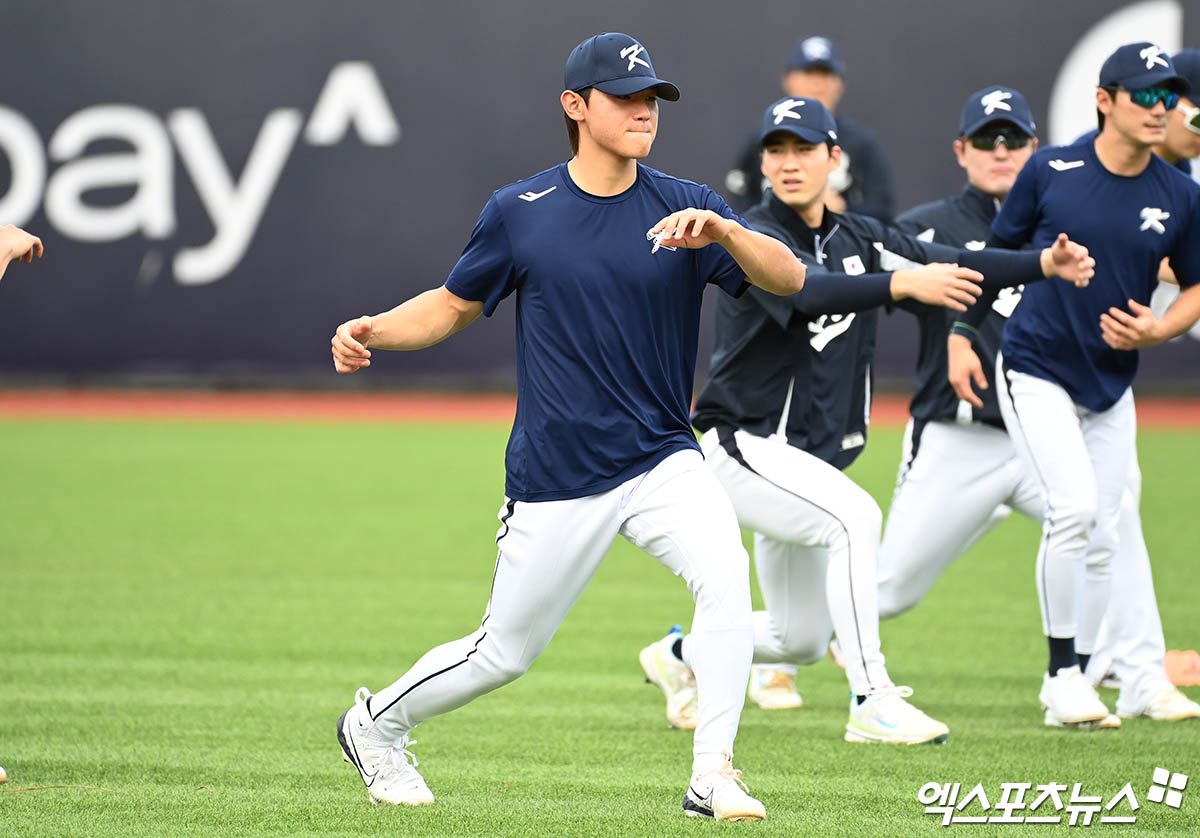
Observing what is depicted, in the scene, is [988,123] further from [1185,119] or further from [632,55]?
[632,55]

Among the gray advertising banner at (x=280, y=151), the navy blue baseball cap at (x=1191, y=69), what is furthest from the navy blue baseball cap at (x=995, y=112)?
the gray advertising banner at (x=280, y=151)

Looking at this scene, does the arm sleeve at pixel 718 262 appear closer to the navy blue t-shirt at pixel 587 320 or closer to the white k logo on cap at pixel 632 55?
the navy blue t-shirt at pixel 587 320

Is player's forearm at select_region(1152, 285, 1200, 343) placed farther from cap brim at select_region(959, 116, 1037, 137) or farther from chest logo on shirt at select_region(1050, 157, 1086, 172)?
cap brim at select_region(959, 116, 1037, 137)

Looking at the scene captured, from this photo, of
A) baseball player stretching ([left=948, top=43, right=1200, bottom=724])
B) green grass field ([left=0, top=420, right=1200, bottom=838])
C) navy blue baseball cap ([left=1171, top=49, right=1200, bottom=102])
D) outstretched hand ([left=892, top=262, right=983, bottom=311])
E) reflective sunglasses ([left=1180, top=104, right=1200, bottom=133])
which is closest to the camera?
green grass field ([left=0, top=420, right=1200, bottom=838])

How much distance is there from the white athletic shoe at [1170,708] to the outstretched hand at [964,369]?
136 centimetres

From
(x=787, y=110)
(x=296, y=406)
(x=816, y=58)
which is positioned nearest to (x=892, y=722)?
(x=787, y=110)

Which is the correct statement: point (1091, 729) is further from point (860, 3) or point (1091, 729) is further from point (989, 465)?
point (860, 3)

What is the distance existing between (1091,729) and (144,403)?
17.2m

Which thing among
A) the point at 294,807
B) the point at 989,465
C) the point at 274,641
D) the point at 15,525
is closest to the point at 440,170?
the point at 15,525

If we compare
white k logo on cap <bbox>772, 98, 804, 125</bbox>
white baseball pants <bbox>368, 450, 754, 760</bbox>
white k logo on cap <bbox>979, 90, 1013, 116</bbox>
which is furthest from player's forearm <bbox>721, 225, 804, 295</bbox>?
white k logo on cap <bbox>979, 90, 1013, 116</bbox>

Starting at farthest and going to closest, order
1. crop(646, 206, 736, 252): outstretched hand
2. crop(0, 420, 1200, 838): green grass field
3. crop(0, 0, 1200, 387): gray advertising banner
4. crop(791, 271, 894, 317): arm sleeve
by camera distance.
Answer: crop(0, 0, 1200, 387): gray advertising banner → crop(791, 271, 894, 317): arm sleeve → crop(0, 420, 1200, 838): green grass field → crop(646, 206, 736, 252): outstretched hand

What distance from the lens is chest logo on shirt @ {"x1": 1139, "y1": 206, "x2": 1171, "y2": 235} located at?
636 cm

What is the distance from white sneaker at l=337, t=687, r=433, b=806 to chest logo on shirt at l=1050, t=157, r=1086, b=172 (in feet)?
11.2

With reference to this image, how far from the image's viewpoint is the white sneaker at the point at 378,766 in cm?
509
